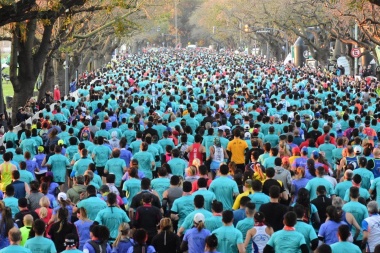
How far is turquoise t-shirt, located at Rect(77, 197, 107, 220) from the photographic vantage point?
1126 cm

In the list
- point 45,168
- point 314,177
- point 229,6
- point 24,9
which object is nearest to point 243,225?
point 314,177

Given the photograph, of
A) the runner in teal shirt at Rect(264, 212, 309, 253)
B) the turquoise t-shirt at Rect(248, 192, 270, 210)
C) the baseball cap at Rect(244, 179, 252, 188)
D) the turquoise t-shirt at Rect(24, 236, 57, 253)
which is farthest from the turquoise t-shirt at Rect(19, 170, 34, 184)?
the runner in teal shirt at Rect(264, 212, 309, 253)

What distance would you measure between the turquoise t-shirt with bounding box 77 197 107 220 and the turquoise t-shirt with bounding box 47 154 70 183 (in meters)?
4.41

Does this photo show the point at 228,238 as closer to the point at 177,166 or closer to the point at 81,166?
the point at 177,166

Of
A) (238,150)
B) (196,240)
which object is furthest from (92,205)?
(238,150)

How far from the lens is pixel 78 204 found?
11359 mm

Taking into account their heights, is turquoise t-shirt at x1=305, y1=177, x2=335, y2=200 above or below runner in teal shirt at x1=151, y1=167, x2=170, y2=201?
above

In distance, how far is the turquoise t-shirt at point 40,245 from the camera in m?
9.34

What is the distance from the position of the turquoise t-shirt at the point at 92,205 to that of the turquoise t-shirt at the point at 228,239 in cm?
203

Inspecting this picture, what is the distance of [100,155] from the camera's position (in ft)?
53.9

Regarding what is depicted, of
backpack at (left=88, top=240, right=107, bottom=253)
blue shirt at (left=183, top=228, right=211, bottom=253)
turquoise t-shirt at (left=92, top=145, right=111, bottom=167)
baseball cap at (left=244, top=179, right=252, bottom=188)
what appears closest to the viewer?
backpack at (left=88, top=240, right=107, bottom=253)

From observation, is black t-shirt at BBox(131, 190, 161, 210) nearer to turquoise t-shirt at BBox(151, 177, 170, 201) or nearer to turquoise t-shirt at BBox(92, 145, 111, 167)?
turquoise t-shirt at BBox(151, 177, 170, 201)

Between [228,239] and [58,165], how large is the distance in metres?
6.54

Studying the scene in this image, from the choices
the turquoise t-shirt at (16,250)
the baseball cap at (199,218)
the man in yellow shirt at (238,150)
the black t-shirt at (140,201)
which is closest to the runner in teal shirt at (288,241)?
the baseball cap at (199,218)
